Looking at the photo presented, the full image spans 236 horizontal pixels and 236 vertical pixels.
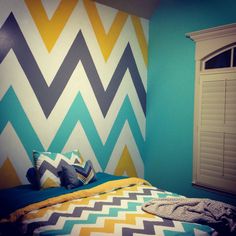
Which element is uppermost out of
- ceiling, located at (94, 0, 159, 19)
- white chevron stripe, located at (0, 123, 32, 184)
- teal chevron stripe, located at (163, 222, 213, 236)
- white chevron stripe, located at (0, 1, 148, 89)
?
ceiling, located at (94, 0, 159, 19)

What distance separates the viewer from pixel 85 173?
9.81 ft

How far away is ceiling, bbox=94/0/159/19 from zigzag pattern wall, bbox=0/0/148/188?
0.08m

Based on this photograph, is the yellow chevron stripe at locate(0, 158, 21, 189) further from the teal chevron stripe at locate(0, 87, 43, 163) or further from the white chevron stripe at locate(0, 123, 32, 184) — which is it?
the teal chevron stripe at locate(0, 87, 43, 163)

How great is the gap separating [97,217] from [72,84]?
6.01ft

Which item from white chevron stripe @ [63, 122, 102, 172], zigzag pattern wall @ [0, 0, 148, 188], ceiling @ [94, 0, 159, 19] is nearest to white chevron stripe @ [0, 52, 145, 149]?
zigzag pattern wall @ [0, 0, 148, 188]

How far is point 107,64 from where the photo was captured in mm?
3914

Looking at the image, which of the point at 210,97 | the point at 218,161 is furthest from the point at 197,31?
the point at 218,161

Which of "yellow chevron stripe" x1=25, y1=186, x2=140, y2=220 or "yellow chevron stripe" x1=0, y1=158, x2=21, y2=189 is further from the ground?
"yellow chevron stripe" x1=0, y1=158, x2=21, y2=189

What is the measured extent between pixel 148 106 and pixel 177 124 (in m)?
0.60

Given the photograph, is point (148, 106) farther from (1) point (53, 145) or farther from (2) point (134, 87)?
(1) point (53, 145)

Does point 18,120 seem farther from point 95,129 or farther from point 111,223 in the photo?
point 111,223

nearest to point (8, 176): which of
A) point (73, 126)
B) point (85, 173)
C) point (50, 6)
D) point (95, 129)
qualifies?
point (85, 173)

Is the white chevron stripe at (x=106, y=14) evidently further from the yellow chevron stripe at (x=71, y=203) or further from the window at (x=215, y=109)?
the yellow chevron stripe at (x=71, y=203)

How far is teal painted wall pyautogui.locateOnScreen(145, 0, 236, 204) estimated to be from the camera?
372cm
